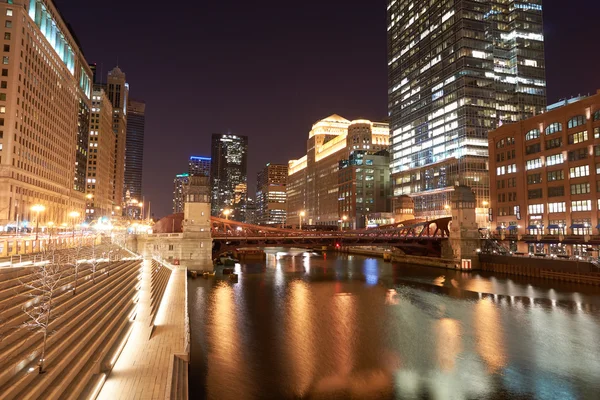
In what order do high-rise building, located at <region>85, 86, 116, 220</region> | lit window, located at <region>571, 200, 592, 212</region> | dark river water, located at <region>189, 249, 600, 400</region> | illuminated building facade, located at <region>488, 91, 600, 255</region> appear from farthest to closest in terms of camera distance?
high-rise building, located at <region>85, 86, 116, 220</region>
lit window, located at <region>571, 200, 592, 212</region>
illuminated building facade, located at <region>488, 91, 600, 255</region>
dark river water, located at <region>189, 249, 600, 400</region>

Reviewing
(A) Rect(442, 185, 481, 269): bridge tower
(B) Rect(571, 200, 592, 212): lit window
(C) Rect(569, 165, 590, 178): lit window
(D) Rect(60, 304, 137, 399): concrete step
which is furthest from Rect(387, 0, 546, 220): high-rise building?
(D) Rect(60, 304, 137, 399): concrete step

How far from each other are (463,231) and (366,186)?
3782 inches

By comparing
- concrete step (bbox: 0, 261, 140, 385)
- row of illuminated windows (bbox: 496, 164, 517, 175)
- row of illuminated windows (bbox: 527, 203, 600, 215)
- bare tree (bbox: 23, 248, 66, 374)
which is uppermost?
row of illuminated windows (bbox: 496, 164, 517, 175)

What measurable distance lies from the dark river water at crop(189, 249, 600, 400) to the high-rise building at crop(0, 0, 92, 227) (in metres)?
64.7

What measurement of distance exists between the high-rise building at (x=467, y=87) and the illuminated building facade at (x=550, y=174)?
25900mm

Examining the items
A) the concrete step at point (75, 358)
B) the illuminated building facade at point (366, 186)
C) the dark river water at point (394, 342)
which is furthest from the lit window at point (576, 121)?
the illuminated building facade at point (366, 186)

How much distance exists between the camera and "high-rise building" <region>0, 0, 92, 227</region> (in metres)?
91.3

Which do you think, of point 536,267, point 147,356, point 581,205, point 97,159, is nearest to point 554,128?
point 581,205

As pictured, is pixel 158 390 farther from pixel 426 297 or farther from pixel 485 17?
pixel 485 17

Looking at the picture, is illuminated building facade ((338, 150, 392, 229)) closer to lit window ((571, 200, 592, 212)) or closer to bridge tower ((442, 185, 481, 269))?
bridge tower ((442, 185, 481, 269))

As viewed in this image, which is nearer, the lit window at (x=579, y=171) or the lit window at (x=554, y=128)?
the lit window at (x=579, y=171)

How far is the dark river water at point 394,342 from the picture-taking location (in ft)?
77.0

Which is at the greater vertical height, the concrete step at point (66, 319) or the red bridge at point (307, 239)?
the red bridge at point (307, 239)

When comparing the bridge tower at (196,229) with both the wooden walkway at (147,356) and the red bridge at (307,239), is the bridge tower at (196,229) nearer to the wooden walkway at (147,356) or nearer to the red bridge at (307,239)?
the red bridge at (307,239)
